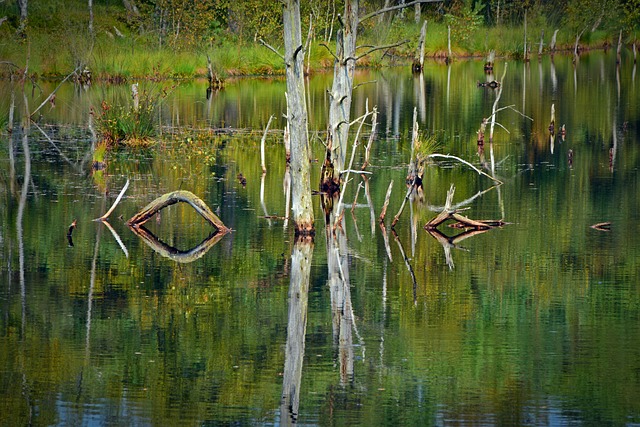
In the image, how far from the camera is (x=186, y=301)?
13.0 m

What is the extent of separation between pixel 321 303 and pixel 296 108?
152 inches

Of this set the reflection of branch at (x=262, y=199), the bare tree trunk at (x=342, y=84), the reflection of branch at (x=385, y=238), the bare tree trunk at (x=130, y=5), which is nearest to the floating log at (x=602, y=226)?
the reflection of branch at (x=385, y=238)

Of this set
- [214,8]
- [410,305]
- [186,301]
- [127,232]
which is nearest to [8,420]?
[186,301]

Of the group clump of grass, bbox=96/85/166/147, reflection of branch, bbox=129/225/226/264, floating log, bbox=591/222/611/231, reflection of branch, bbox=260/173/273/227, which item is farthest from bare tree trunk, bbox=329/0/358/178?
clump of grass, bbox=96/85/166/147

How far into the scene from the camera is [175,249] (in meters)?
15.9

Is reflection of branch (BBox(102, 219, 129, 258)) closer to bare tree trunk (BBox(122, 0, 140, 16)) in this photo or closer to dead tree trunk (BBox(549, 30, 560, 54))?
bare tree trunk (BBox(122, 0, 140, 16))

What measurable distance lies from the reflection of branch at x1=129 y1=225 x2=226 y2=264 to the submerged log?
17cm

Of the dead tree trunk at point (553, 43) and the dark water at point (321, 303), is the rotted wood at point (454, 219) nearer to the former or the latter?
the dark water at point (321, 303)

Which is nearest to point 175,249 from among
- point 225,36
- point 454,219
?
point 454,219

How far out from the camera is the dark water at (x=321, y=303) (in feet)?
31.9

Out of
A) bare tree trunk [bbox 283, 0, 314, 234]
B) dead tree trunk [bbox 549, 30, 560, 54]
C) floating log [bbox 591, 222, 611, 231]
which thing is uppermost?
dead tree trunk [bbox 549, 30, 560, 54]

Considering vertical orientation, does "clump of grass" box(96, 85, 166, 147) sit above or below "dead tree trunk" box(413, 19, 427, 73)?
below

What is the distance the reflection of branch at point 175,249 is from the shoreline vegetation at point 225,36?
2139cm

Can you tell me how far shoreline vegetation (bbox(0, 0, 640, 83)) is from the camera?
46.5 meters
